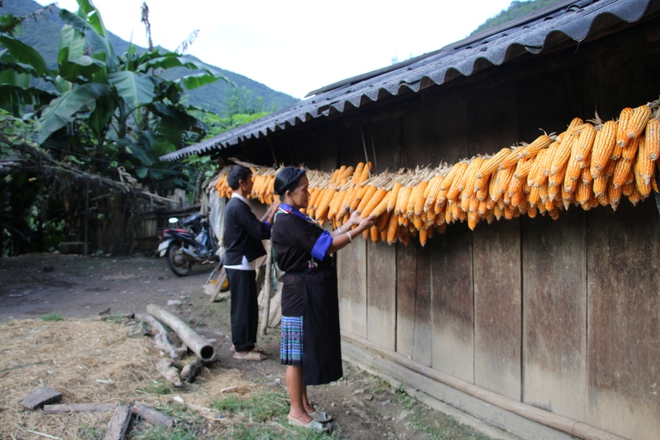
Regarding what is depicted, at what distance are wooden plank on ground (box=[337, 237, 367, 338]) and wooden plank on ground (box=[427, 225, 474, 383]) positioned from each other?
96 centimetres

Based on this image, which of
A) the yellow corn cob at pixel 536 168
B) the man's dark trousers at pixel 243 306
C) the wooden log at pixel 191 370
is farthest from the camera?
the man's dark trousers at pixel 243 306

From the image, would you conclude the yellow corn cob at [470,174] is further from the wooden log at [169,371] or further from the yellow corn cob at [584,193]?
the wooden log at [169,371]

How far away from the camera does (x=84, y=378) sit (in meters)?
3.87

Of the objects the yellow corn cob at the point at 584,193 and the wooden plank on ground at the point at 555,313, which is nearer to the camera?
the yellow corn cob at the point at 584,193

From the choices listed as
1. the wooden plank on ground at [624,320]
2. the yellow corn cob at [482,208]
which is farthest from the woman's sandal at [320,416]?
the yellow corn cob at [482,208]

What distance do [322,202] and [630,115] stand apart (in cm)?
223

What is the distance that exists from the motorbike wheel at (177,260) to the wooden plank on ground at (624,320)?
29.4 ft

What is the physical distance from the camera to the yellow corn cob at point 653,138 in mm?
1694

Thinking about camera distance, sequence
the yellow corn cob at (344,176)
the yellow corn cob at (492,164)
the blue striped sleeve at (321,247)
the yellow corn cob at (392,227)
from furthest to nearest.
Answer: the yellow corn cob at (344,176), the yellow corn cob at (392,227), the blue striped sleeve at (321,247), the yellow corn cob at (492,164)

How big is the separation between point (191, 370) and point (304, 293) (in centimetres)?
172

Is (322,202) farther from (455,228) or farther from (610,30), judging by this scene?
(610,30)

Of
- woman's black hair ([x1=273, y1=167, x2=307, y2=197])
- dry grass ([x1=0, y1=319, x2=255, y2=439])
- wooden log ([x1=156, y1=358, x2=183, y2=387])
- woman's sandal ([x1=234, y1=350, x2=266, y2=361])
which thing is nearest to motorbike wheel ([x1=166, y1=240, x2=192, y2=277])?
dry grass ([x1=0, y1=319, x2=255, y2=439])

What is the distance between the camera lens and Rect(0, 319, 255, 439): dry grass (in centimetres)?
316

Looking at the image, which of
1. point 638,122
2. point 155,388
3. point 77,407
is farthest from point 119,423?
point 638,122
